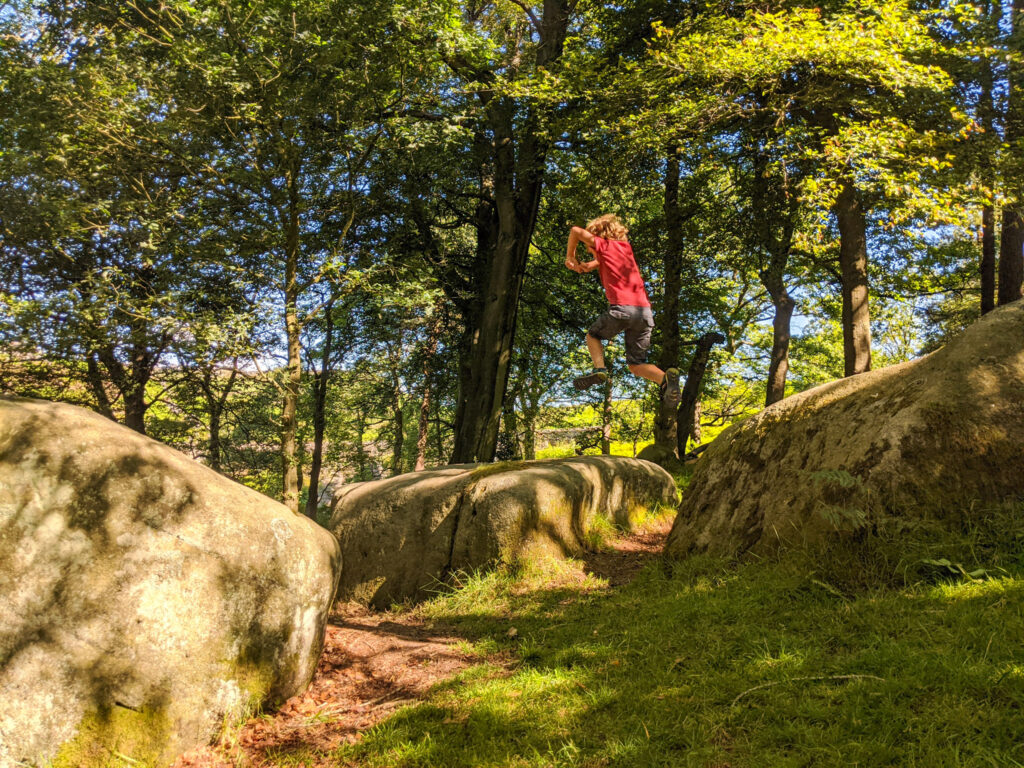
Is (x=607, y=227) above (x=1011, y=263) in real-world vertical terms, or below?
below

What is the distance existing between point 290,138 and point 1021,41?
13.5 metres

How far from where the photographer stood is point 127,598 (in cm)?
394

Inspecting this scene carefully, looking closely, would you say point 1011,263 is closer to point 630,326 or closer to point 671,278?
point 671,278

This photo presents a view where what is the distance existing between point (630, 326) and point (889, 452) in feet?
11.4

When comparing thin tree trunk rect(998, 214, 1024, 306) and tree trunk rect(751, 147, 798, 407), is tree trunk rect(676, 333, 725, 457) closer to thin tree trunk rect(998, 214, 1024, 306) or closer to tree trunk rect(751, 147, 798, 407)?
tree trunk rect(751, 147, 798, 407)

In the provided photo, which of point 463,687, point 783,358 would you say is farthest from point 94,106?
point 783,358

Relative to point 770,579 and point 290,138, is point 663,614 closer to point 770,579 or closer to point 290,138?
point 770,579

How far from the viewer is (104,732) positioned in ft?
12.1

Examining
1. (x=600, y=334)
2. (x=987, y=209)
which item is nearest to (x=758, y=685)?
(x=600, y=334)

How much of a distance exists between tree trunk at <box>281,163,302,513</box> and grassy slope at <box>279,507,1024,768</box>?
6.27 meters

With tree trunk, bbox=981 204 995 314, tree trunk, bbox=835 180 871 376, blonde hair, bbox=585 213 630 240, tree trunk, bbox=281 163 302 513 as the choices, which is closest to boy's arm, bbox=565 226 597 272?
blonde hair, bbox=585 213 630 240

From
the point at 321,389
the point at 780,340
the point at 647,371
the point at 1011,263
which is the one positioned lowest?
the point at 647,371

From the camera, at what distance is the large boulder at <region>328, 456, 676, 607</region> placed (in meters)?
7.17

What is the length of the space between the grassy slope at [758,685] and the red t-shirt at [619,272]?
3.61 meters
